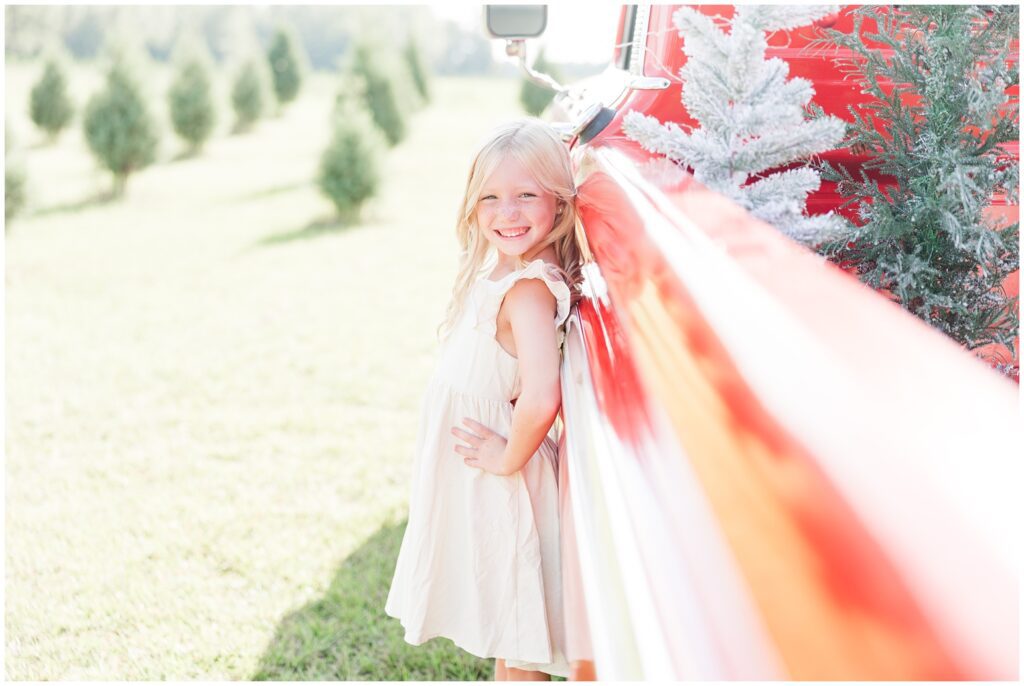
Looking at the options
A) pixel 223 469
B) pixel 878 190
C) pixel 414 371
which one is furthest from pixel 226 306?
pixel 878 190

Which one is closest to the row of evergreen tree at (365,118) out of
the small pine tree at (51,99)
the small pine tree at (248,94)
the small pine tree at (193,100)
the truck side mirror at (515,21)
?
the small pine tree at (193,100)

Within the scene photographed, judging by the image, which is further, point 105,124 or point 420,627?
point 105,124

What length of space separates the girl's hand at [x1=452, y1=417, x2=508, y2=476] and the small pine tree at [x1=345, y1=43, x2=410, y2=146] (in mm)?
14111

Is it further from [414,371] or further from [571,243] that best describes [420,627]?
[414,371]

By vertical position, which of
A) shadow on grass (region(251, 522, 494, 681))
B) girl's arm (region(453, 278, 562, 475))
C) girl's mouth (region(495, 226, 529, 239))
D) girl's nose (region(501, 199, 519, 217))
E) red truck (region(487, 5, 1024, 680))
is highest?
red truck (region(487, 5, 1024, 680))

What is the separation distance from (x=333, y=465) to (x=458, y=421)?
2.11 m

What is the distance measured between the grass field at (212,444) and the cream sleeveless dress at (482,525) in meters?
0.74

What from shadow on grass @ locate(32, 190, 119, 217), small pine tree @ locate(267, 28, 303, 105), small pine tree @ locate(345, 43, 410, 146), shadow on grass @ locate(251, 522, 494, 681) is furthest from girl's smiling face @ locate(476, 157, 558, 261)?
small pine tree @ locate(267, 28, 303, 105)

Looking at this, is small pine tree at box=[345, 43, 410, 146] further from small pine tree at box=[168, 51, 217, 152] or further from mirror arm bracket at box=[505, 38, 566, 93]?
mirror arm bracket at box=[505, 38, 566, 93]

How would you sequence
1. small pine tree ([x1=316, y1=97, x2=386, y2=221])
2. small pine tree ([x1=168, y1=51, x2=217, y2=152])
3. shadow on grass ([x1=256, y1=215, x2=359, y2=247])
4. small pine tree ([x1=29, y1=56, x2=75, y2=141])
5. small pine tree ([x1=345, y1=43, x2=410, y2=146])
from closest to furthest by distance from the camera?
shadow on grass ([x1=256, y1=215, x2=359, y2=247]) → small pine tree ([x1=316, y1=97, x2=386, y2=221]) → small pine tree ([x1=168, y1=51, x2=217, y2=152]) → small pine tree ([x1=29, y1=56, x2=75, y2=141]) → small pine tree ([x1=345, y1=43, x2=410, y2=146])

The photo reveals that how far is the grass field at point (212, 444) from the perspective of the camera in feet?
8.42

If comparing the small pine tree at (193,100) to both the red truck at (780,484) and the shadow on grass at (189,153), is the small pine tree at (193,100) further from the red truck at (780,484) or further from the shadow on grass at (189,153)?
the red truck at (780,484)

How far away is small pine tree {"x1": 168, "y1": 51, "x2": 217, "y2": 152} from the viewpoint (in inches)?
540

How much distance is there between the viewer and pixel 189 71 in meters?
13.7
